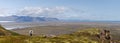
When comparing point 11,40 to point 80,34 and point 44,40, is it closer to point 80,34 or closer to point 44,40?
point 44,40

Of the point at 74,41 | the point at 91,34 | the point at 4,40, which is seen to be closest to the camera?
the point at 4,40

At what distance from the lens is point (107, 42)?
152375 mm

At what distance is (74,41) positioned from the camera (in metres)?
145

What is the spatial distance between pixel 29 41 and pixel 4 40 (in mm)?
12450

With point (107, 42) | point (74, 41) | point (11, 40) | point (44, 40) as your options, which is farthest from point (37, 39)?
point (107, 42)

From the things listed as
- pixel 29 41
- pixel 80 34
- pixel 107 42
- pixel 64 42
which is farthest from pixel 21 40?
pixel 80 34

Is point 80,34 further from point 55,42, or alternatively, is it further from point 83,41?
point 55,42

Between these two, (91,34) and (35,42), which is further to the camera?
(91,34)

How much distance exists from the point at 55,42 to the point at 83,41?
25.2 metres

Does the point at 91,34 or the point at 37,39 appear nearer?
the point at 37,39

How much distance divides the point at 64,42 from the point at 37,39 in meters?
15.0

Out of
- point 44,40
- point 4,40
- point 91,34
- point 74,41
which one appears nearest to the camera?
point 4,40

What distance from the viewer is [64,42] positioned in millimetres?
136250

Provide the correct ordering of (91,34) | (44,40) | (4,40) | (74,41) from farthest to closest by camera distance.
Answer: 1. (91,34)
2. (74,41)
3. (44,40)
4. (4,40)
